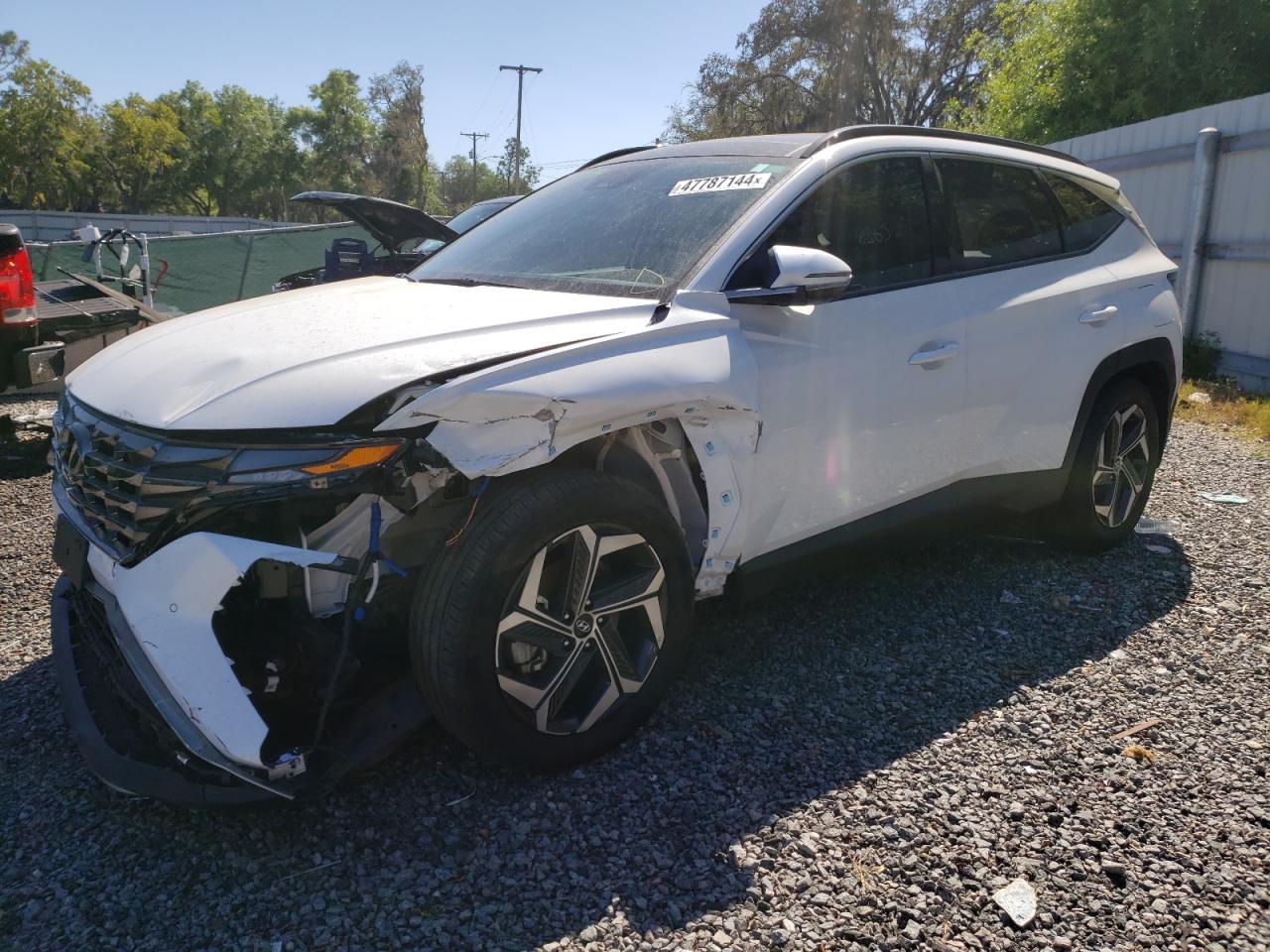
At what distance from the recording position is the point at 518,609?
8.03 feet

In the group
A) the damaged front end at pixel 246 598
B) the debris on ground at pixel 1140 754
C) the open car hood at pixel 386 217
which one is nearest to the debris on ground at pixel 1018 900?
the debris on ground at pixel 1140 754

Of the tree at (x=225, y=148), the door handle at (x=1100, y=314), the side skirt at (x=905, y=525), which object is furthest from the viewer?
the tree at (x=225, y=148)

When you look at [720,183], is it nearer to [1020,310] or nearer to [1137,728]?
[1020,310]

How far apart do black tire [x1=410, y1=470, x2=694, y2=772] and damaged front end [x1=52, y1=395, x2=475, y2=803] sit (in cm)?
12

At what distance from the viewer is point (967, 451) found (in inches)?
142

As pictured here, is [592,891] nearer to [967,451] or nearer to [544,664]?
[544,664]

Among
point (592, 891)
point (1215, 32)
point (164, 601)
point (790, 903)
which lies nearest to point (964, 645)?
point (790, 903)

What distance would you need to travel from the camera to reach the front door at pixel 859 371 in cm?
297

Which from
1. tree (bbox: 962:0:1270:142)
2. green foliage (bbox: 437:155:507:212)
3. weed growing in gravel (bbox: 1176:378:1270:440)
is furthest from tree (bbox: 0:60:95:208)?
weed growing in gravel (bbox: 1176:378:1270:440)

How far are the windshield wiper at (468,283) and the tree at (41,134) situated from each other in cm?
5420

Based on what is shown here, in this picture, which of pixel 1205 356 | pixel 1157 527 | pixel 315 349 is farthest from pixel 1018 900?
pixel 1205 356

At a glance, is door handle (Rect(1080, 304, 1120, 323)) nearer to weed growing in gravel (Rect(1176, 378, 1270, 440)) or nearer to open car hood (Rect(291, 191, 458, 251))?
weed growing in gravel (Rect(1176, 378, 1270, 440))

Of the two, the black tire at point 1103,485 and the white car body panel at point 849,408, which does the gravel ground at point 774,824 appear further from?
the black tire at point 1103,485

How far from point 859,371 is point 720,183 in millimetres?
805
